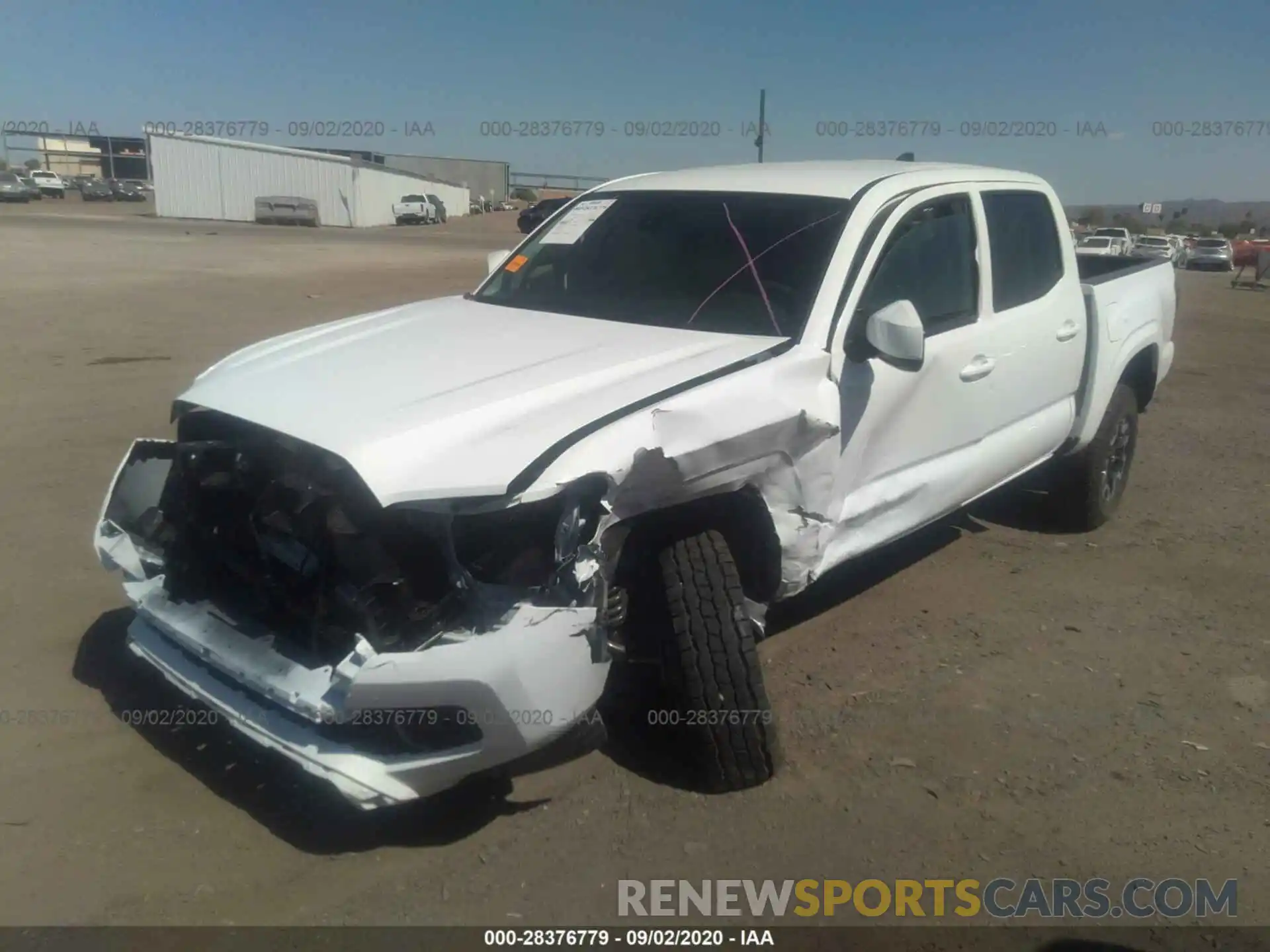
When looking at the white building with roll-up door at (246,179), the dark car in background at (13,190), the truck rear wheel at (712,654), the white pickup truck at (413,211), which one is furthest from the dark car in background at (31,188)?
the truck rear wheel at (712,654)

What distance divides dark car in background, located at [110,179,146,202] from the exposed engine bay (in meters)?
68.7

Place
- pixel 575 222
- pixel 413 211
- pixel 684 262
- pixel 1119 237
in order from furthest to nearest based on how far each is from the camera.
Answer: pixel 413 211
pixel 1119 237
pixel 575 222
pixel 684 262

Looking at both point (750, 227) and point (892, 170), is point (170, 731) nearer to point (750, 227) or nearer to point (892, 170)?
point (750, 227)

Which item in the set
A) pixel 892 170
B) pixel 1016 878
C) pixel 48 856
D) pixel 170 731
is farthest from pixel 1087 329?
pixel 48 856

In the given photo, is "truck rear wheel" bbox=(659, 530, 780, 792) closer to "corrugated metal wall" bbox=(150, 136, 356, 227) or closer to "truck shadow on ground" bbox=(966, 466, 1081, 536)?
"truck shadow on ground" bbox=(966, 466, 1081, 536)

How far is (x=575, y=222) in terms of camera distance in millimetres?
4668

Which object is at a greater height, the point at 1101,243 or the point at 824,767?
the point at 1101,243

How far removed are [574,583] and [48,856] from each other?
1.67m

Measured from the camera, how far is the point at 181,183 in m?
50.9

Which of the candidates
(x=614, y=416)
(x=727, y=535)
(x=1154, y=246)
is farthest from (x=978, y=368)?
(x=1154, y=246)

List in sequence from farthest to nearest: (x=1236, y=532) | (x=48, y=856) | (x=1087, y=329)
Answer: (x=1236, y=532)
(x=1087, y=329)
(x=48, y=856)

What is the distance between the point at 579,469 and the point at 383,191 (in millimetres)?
56049

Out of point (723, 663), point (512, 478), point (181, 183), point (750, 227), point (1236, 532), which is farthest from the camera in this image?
point (181, 183)

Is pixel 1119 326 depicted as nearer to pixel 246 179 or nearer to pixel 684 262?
pixel 684 262
